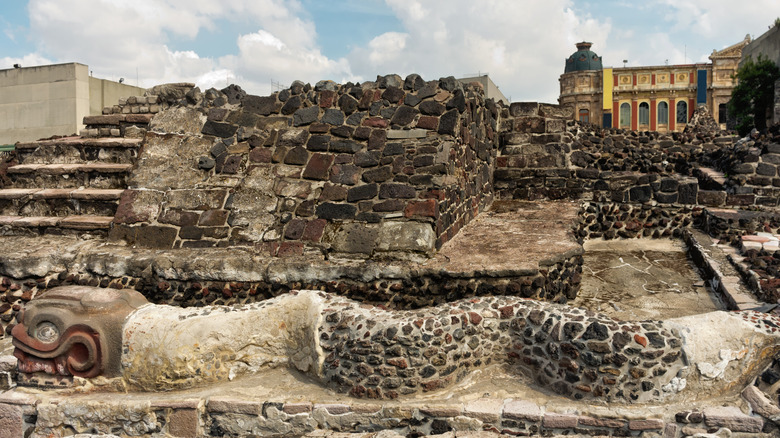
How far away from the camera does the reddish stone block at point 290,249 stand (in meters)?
4.97

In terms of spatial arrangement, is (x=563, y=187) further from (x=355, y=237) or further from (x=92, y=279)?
(x=92, y=279)

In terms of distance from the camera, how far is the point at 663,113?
41750 mm

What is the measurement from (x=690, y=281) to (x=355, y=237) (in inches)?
133

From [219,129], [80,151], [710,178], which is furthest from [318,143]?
[710,178]

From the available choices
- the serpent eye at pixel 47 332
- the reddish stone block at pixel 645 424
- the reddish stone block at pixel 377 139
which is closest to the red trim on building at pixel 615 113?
the reddish stone block at pixel 377 139

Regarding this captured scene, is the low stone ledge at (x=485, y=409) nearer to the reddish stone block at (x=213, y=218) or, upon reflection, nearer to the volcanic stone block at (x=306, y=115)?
the reddish stone block at (x=213, y=218)

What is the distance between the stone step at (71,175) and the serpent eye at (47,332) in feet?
8.54

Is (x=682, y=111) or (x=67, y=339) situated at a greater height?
(x=682, y=111)

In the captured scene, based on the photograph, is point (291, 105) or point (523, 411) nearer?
point (523, 411)

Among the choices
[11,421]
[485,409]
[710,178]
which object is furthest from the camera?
[710,178]

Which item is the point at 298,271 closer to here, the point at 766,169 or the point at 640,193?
the point at 640,193

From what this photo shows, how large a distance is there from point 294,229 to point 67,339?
2.01m

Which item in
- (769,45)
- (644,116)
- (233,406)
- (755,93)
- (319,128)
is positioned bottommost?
(233,406)

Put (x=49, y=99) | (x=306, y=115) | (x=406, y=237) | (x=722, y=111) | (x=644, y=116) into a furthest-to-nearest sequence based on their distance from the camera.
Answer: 1. (x=644, y=116)
2. (x=722, y=111)
3. (x=49, y=99)
4. (x=306, y=115)
5. (x=406, y=237)
